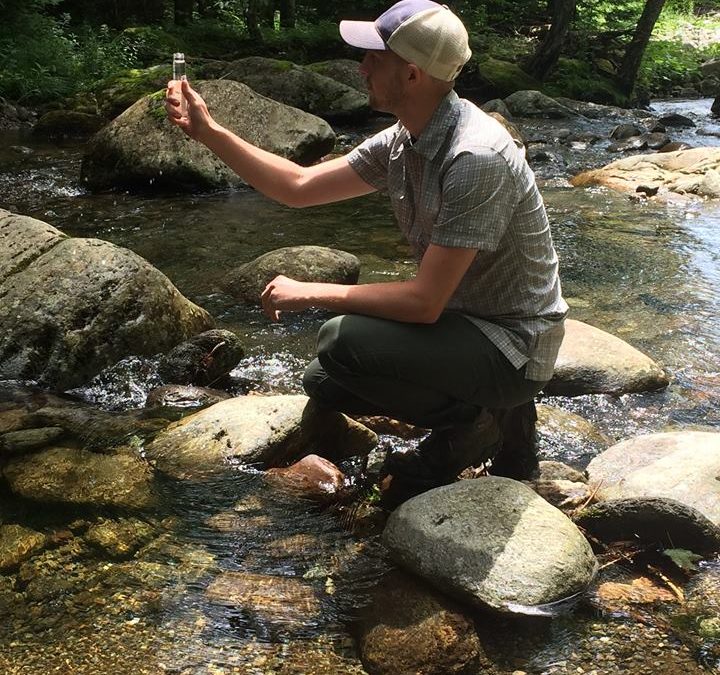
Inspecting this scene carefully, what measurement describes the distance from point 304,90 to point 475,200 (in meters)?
12.4

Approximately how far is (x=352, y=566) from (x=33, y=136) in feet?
38.2

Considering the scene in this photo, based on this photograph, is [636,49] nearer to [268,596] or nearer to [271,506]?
[271,506]

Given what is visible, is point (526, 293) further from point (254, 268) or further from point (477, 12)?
point (477, 12)

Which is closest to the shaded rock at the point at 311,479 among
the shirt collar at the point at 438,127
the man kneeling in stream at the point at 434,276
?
the man kneeling in stream at the point at 434,276

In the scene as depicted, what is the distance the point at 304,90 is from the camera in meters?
14.4

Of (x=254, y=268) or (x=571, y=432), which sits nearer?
(x=571, y=432)

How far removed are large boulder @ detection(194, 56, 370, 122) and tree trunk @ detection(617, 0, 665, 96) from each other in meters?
9.94

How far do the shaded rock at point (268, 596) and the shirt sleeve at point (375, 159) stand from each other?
1624mm

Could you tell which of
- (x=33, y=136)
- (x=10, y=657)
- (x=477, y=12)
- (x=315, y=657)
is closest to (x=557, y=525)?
(x=315, y=657)

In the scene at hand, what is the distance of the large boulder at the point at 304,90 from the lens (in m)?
14.3

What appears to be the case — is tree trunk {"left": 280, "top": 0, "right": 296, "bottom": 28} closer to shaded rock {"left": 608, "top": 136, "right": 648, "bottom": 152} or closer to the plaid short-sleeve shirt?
shaded rock {"left": 608, "top": 136, "right": 648, "bottom": 152}

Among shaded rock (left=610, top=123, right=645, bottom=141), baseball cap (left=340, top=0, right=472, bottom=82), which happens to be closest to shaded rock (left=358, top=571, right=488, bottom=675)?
baseball cap (left=340, top=0, right=472, bottom=82)

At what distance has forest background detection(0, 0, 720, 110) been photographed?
15586 millimetres

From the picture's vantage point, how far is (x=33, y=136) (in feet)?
41.6
